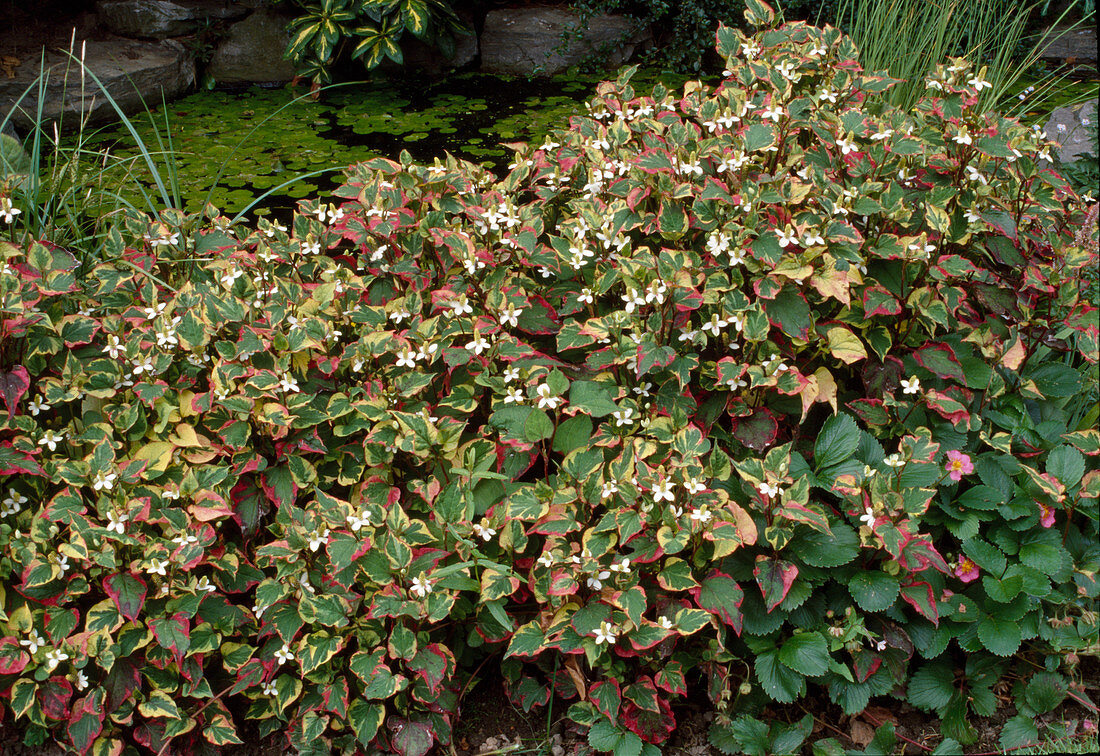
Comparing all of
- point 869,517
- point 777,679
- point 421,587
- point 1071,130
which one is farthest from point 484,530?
point 1071,130

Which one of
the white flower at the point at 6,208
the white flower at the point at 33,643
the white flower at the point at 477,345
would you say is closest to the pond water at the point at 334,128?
the white flower at the point at 6,208

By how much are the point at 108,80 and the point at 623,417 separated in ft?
15.6

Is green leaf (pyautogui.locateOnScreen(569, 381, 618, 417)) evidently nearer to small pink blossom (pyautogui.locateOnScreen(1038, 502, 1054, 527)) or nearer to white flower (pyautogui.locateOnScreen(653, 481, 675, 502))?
white flower (pyautogui.locateOnScreen(653, 481, 675, 502))

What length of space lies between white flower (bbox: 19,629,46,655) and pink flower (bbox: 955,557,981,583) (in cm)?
192

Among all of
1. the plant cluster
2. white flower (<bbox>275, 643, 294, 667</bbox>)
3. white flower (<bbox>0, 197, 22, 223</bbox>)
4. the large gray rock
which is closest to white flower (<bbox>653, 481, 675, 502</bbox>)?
white flower (<bbox>275, 643, 294, 667</bbox>)

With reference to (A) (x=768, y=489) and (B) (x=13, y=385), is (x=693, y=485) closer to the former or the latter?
(A) (x=768, y=489)

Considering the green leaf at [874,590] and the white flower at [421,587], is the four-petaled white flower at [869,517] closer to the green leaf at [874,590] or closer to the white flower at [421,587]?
the green leaf at [874,590]

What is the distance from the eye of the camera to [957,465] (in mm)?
1857

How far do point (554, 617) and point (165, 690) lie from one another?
81 centimetres

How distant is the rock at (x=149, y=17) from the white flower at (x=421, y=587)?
211 inches

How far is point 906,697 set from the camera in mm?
1897

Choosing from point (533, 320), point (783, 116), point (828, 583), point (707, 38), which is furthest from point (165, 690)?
point (707, 38)

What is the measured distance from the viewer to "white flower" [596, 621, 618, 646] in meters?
1.62

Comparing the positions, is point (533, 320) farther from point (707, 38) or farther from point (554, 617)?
point (707, 38)
